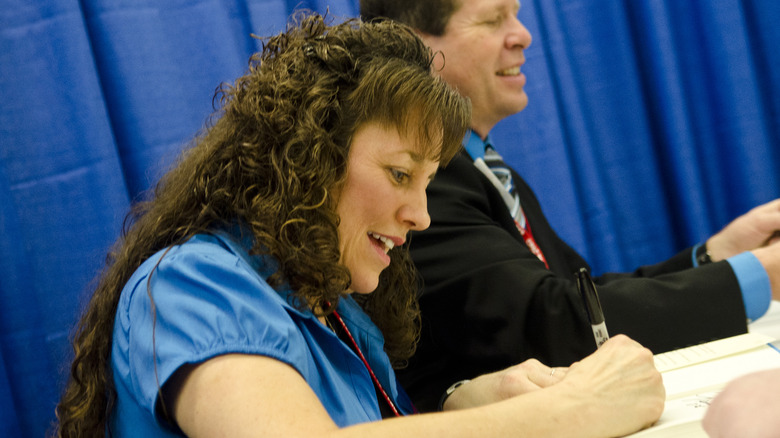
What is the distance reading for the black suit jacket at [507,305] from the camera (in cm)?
120

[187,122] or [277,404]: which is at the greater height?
[187,122]

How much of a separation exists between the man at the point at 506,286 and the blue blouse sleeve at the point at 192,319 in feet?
1.67

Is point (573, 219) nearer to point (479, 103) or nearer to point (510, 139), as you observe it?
point (510, 139)

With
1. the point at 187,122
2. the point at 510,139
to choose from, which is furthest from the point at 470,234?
the point at 510,139

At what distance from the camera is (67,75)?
1.42m

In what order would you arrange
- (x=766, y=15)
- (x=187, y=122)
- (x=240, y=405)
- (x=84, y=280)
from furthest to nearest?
(x=766, y=15) → (x=187, y=122) → (x=84, y=280) → (x=240, y=405)

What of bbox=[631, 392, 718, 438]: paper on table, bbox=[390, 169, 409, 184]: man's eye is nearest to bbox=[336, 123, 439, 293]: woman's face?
bbox=[390, 169, 409, 184]: man's eye

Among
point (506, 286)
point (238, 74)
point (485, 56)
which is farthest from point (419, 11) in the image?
point (506, 286)

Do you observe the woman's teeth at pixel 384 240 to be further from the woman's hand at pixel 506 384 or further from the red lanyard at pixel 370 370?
the woman's hand at pixel 506 384

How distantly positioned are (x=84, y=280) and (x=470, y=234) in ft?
2.49

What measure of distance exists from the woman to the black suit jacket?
0.44 feet

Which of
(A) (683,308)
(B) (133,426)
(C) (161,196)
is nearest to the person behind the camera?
(B) (133,426)

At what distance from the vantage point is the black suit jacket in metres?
1.20

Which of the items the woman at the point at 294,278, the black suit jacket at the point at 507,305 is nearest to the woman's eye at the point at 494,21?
the black suit jacket at the point at 507,305
